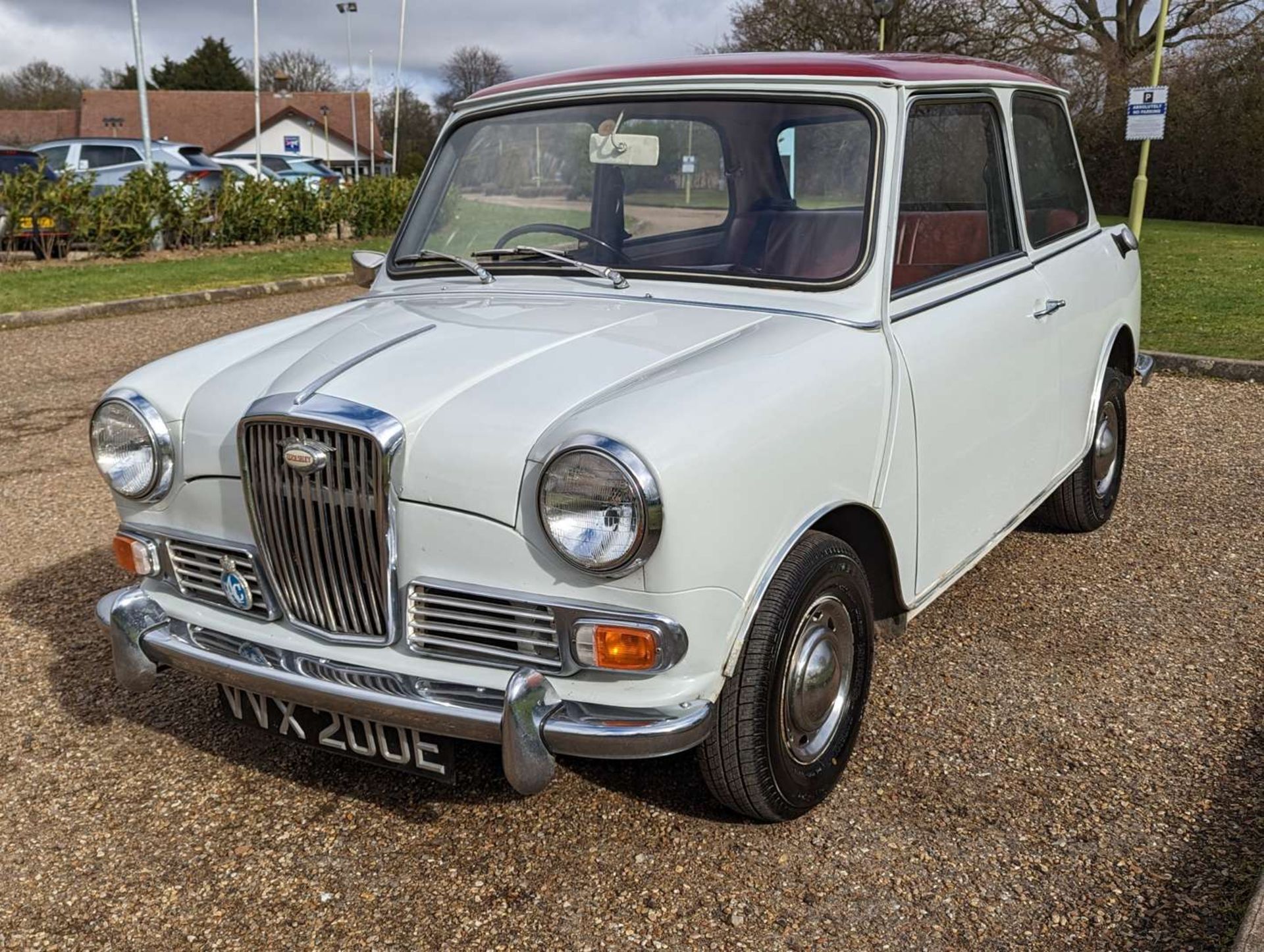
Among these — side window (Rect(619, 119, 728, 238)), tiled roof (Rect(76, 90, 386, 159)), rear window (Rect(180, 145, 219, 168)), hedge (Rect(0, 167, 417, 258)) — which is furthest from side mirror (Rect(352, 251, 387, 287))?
tiled roof (Rect(76, 90, 386, 159))

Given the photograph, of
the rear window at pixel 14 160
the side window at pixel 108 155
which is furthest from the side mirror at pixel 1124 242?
the side window at pixel 108 155

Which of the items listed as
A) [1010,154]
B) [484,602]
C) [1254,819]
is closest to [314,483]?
[484,602]

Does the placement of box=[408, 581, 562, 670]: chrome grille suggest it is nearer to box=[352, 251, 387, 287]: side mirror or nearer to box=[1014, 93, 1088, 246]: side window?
box=[352, 251, 387, 287]: side mirror

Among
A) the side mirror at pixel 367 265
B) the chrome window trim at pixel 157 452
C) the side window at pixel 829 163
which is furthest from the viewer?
the side mirror at pixel 367 265

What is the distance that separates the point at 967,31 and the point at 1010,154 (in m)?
26.3

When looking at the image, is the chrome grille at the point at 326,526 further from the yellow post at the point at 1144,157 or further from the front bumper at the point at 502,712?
the yellow post at the point at 1144,157

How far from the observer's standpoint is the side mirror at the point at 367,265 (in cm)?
404

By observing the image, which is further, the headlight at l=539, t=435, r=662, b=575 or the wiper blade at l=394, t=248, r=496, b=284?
the wiper blade at l=394, t=248, r=496, b=284

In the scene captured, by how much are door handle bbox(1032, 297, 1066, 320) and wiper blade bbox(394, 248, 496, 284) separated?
1.80 metres

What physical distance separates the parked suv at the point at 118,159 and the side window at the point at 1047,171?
14916mm

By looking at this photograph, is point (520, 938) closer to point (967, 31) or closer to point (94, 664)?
point (94, 664)

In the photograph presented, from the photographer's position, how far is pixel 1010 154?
3982 millimetres

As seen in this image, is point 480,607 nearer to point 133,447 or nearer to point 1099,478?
point 133,447

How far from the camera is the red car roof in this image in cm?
335
